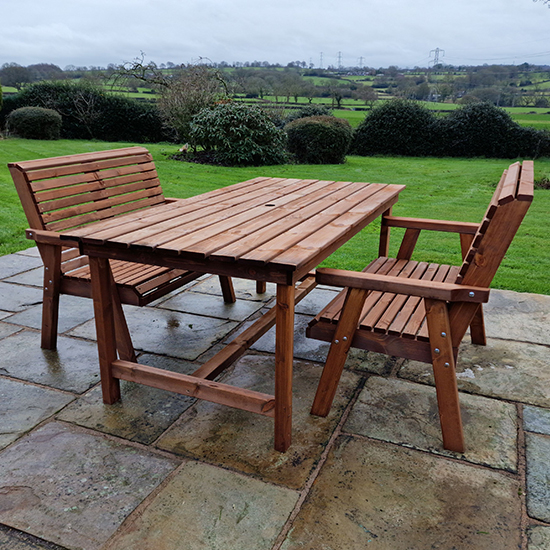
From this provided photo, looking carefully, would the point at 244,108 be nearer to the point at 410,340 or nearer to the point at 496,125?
the point at 496,125

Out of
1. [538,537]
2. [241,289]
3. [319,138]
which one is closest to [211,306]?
[241,289]

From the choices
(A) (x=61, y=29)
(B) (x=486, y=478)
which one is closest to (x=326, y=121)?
(B) (x=486, y=478)

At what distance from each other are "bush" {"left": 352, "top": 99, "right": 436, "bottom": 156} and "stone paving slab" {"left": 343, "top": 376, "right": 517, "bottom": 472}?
44.1ft

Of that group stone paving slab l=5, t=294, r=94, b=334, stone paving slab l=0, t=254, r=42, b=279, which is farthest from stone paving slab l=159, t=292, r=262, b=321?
stone paving slab l=0, t=254, r=42, b=279

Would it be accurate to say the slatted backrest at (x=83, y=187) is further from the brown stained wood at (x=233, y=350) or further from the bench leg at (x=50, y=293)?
the brown stained wood at (x=233, y=350)

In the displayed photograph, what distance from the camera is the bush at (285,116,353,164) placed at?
1182 cm

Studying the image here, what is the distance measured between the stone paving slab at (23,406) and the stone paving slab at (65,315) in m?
0.75

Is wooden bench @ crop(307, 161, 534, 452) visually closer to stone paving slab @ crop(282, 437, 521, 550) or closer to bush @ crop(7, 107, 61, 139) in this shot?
stone paving slab @ crop(282, 437, 521, 550)

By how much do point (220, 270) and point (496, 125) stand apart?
1468 centimetres

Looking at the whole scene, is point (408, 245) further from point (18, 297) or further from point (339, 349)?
point (18, 297)

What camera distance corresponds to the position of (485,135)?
47.7 ft

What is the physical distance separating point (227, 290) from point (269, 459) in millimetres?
1810

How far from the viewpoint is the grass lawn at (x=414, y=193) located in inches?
196

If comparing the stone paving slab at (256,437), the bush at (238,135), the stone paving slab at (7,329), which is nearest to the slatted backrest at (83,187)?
the stone paving slab at (7,329)
